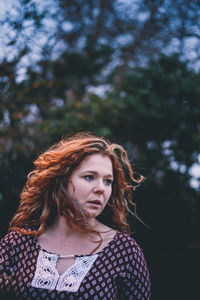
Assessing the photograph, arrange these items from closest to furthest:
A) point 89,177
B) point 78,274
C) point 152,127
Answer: point 78,274 < point 89,177 < point 152,127

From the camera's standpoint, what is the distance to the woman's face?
68.4 inches

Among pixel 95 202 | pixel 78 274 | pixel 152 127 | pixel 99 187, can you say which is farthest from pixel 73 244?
pixel 152 127

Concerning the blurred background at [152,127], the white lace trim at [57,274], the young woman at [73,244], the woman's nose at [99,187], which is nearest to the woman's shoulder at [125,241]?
the young woman at [73,244]

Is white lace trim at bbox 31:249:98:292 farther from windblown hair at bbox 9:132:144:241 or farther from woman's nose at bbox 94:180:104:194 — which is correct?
woman's nose at bbox 94:180:104:194

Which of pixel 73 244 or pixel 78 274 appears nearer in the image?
pixel 78 274

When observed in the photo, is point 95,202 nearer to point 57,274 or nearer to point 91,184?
point 91,184

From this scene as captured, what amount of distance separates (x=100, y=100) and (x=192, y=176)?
1.88 m

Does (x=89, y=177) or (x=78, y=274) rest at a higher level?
(x=89, y=177)

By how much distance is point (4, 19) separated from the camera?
6.61ft

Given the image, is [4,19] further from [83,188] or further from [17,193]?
[17,193]

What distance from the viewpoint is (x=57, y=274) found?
5.46 feet

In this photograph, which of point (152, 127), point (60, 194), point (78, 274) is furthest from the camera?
point (152, 127)

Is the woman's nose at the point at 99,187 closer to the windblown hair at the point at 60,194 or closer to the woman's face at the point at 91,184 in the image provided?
the woman's face at the point at 91,184

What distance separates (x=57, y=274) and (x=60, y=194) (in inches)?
19.2
